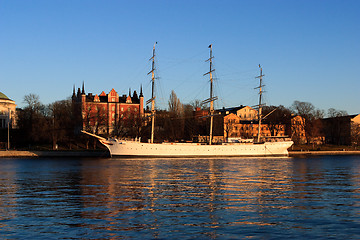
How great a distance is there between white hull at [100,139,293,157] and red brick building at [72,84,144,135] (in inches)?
809

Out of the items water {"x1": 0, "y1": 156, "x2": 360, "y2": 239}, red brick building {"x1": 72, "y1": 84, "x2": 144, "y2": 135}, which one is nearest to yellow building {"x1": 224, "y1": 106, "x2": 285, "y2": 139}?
red brick building {"x1": 72, "y1": 84, "x2": 144, "y2": 135}

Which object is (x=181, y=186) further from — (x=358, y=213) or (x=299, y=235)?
(x=299, y=235)

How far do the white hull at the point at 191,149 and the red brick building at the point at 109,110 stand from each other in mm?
20536

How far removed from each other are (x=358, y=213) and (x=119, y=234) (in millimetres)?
10936

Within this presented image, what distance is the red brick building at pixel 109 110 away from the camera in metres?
98.8

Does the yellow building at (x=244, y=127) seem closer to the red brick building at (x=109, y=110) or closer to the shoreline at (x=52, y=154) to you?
the red brick building at (x=109, y=110)

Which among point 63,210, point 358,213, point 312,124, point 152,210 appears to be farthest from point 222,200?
point 312,124

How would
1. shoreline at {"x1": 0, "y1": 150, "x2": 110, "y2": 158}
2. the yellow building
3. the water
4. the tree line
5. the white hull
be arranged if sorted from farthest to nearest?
the yellow building
the tree line
shoreline at {"x1": 0, "y1": 150, "x2": 110, "y2": 158}
the white hull
the water

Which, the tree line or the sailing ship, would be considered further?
the tree line

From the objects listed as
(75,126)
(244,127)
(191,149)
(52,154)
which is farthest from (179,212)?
(244,127)

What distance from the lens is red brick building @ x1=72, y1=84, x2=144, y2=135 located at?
98812 millimetres

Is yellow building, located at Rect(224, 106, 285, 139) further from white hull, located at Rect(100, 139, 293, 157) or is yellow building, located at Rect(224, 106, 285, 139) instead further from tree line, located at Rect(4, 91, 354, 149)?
white hull, located at Rect(100, 139, 293, 157)

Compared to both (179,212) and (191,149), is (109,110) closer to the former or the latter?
(191,149)

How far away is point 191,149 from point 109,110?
152 ft
